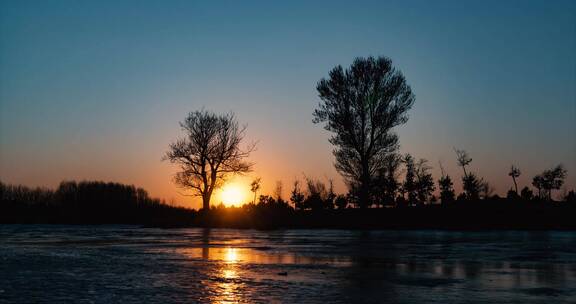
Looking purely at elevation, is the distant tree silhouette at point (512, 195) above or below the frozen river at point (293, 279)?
above

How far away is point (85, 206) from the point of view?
10919 cm

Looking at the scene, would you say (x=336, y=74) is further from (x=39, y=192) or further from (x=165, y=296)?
(x=39, y=192)

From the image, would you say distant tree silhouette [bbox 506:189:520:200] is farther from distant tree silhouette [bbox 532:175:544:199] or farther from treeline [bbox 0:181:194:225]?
treeline [bbox 0:181:194:225]

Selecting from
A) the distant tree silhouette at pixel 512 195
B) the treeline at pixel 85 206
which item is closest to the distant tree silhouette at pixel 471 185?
the distant tree silhouette at pixel 512 195

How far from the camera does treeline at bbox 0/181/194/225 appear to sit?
8200 cm

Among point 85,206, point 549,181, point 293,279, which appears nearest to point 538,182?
point 549,181

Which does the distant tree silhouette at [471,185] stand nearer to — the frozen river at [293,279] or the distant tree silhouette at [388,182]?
the distant tree silhouette at [388,182]

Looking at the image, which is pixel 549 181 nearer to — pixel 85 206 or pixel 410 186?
pixel 410 186

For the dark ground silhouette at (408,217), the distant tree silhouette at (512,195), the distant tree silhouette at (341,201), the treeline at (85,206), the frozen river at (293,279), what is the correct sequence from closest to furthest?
the frozen river at (293,279)
the dark ground silhouette at (408,217)
the distant tree silhouette at (512,195)
the distant tree silhouette at (341,201)
the treeline at (85,206)

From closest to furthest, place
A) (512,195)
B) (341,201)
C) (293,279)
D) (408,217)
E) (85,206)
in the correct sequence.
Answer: (293,279), (408,217), (512,195), (341,201), (85,206)

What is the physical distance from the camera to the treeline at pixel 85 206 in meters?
82.0

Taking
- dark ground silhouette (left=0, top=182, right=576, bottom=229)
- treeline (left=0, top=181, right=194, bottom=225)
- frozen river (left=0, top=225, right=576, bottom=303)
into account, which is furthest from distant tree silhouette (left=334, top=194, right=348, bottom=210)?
frozen river (left=0, top=225, right=576, bottom=303)

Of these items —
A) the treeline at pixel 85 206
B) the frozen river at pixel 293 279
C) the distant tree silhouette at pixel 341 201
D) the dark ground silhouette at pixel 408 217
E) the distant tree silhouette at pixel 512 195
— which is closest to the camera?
the frozen river at pixel 293 279

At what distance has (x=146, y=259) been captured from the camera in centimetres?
1291
